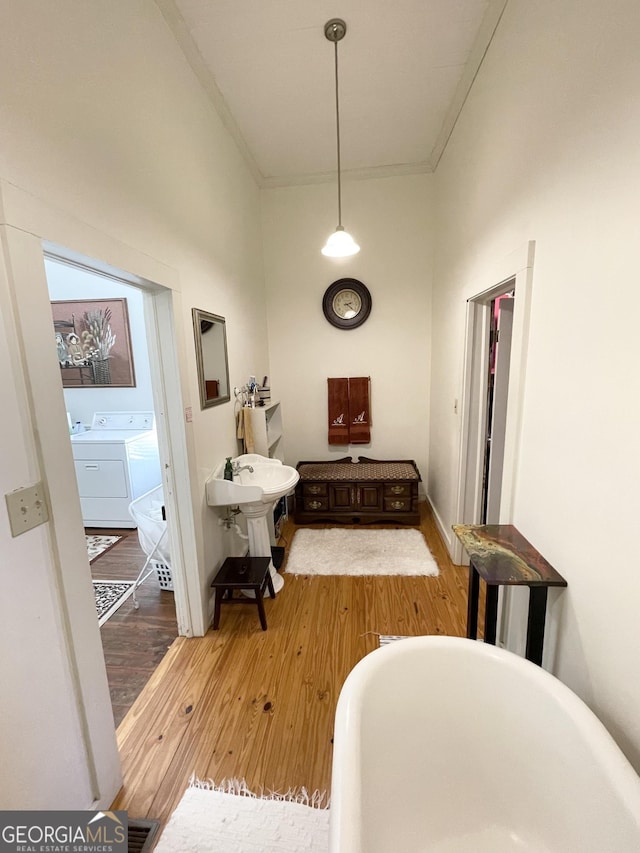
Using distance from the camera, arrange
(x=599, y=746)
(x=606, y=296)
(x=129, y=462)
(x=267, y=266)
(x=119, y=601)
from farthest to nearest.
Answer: (x=267, y=266)
(x=129, y=462)
(x=119, y=601)
(x=606, y=296)
(x=599, y=746)

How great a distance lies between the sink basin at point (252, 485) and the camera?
2146 mm

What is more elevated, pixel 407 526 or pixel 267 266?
pixel 267 266

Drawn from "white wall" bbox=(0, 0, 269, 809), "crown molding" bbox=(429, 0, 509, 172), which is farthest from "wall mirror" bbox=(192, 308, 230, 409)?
"crown molding" bbox=(429, 0, 509, 172)

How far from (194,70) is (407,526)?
362 cm

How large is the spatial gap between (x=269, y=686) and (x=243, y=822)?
21.4 inches

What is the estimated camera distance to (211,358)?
226cm

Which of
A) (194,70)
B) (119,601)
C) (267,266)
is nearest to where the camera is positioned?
(194,70)

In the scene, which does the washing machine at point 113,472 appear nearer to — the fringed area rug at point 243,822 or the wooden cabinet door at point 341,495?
the wooden cabinet door at point 341,495

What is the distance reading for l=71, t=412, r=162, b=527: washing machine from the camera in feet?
10.8

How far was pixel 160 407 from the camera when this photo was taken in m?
1.87

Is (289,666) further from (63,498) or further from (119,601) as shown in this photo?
(63,498)

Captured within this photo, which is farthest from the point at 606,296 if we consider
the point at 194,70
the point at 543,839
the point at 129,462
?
the point at 129,462

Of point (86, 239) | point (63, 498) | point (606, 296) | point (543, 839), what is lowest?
point (543, 839)
